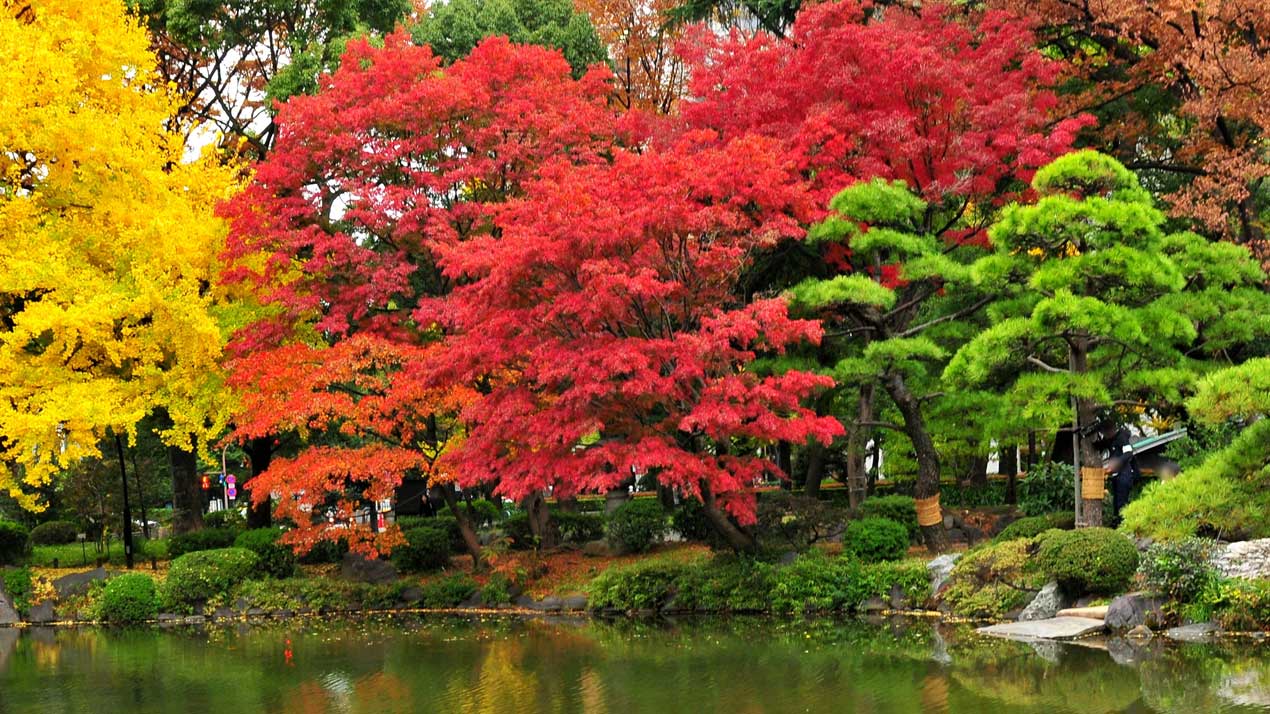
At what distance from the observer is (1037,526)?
660 inches

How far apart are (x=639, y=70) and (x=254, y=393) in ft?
48.3

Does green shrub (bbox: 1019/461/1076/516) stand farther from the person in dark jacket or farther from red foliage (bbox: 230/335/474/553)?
red foliage (bbox: 230/335/474/553)

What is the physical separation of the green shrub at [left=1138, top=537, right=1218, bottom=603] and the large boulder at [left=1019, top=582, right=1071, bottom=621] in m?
1.26

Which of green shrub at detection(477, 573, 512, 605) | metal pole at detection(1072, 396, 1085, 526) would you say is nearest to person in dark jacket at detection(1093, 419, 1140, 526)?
metal pole at detection(1072, 396, 1085, 526)

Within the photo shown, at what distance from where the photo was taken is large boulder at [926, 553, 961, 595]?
1611cm

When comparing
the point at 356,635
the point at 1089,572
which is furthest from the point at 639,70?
the point at 1089,572

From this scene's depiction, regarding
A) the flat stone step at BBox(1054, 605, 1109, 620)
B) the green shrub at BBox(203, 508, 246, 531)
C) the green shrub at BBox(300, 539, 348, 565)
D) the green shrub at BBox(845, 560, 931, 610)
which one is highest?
the green shrub at BBox(203, 508, 246, 531)

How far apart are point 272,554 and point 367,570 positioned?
1.99 metres

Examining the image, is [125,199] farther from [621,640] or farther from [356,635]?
[621,640]

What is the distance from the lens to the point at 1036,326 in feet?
47.7

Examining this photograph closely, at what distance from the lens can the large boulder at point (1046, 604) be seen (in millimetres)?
14539

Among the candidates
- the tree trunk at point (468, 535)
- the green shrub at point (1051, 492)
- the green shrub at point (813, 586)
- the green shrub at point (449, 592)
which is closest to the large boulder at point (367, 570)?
the green shrub at point (449, 592)

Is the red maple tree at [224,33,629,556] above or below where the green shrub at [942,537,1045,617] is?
above

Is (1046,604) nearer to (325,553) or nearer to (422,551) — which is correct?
(422,551)
